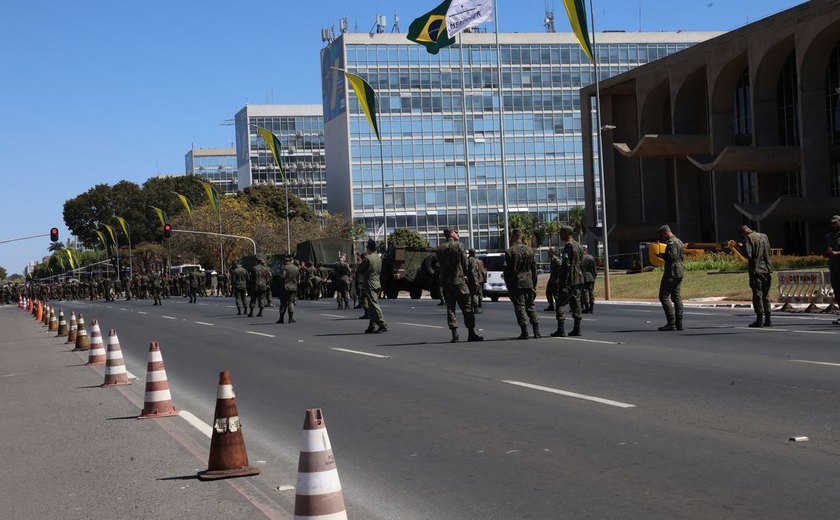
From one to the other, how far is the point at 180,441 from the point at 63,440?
1367 millimetres

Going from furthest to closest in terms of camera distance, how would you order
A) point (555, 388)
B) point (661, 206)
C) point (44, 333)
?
point (661, 206) → point (44, 333) → point (555, 388)

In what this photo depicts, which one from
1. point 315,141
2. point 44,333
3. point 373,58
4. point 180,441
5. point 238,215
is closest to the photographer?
point 180,441

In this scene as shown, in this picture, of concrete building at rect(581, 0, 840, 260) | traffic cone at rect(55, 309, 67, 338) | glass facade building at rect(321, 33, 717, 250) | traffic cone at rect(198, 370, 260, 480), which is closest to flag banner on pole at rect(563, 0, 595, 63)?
concrete building at rect(581, 0, 840, 260)

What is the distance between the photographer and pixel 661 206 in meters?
78.2

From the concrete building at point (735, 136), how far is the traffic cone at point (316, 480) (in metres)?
43.2

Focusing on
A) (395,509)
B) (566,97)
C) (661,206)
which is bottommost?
(395,509)

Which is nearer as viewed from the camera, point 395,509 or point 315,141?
point 395,509

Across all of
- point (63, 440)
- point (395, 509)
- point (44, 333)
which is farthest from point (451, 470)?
point (44, 333)

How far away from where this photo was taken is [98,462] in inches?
359

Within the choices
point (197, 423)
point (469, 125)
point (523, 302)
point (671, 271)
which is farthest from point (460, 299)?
point (469, 125)

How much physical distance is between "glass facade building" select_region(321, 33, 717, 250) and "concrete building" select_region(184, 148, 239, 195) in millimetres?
77040

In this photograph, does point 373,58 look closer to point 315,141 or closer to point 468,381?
point 315,141

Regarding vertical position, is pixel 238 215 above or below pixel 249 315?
above

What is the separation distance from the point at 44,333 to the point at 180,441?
2544cm
